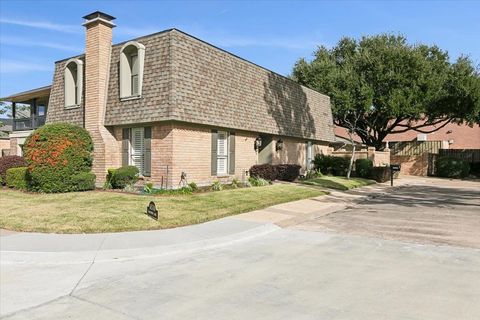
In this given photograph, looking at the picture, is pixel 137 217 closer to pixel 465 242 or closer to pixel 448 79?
pixel 465 242

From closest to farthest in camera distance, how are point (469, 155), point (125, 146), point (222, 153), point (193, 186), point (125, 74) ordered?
point (193, 186), point (125, 74), point (125, 146), point (222, 153), point (469, 155)

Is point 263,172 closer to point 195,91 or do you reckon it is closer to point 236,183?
point 236,183

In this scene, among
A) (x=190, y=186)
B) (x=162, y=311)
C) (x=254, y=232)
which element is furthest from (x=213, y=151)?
(x=162, y=311)

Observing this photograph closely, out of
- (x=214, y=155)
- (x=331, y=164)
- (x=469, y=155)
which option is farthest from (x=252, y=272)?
(x=469, y=155)

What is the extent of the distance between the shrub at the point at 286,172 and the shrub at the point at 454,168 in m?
16.6

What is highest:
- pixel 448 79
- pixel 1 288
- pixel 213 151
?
pixel 448 79

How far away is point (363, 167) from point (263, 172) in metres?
9.34

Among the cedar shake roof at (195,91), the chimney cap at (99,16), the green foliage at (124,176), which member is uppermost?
the chimney cap at (99,16)

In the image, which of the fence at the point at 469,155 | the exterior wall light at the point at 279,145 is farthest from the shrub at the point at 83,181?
the fence at the point at 469,155

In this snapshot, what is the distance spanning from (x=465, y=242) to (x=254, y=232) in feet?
14.4

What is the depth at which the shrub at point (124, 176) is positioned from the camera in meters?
15.4

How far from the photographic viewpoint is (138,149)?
16.2m

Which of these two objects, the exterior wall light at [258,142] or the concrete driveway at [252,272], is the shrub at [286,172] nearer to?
the exterior wall light at [258,142]

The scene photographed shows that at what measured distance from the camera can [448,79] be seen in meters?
30.2
